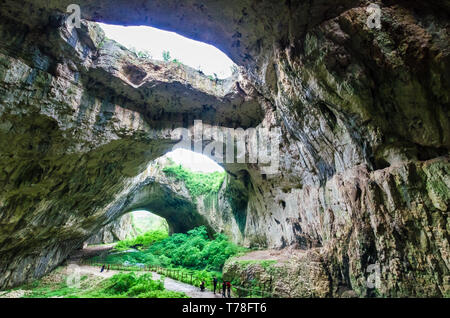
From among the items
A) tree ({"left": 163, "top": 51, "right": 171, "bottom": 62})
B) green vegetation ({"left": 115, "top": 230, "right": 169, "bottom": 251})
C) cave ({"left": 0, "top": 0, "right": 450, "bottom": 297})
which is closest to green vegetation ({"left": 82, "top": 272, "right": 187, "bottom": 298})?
cave ({"left": 0, "top": 0, "right": 450, "bottom": 297})

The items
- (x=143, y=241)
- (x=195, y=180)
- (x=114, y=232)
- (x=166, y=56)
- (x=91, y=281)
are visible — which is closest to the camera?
(x=166, y=56)

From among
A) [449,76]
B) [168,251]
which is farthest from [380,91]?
[168,251]

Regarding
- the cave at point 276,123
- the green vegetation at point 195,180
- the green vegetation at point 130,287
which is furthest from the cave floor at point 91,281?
the green vegetation at point 195,180

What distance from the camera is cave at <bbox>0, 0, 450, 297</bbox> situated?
565cm

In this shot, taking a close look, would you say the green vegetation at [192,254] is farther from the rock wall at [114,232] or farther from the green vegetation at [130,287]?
the rock wall at [114,232]

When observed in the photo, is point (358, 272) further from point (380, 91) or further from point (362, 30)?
point (362, 30)

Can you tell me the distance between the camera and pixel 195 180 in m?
22.8

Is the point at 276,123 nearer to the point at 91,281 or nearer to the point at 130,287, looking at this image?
the point at 130,287

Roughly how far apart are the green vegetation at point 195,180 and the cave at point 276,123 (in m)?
7.87

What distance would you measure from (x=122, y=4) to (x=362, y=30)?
6811mm

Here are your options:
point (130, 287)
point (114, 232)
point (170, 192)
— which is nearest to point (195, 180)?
point (170, 192)

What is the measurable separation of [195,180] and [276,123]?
13139 mm

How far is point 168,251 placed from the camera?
62.7ft

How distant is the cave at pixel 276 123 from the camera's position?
18.5 feet
